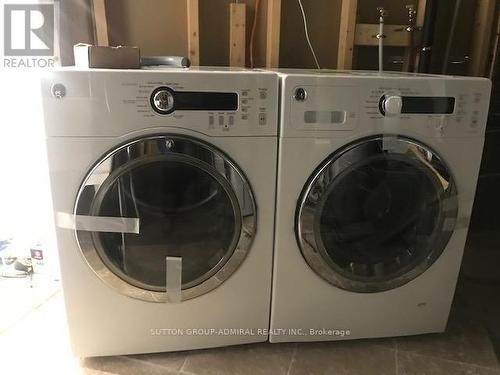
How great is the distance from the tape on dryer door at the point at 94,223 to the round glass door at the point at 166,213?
1cm

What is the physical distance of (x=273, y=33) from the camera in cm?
167

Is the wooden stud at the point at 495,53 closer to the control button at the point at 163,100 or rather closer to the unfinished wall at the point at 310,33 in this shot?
the unfinished wall at the point at 310,33

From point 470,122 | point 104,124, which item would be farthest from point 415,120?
point 104,124

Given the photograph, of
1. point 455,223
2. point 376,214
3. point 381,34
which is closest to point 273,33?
point 381,34

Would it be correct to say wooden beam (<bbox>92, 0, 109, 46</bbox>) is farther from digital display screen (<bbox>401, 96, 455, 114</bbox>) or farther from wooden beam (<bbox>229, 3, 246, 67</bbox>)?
digital display screen (<bbox>401, 96, 455, 114</bbox>)

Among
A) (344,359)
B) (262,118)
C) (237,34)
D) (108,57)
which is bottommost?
(344,359)

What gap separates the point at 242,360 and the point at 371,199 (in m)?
0.65

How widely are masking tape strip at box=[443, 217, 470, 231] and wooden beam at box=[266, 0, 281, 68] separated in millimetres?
923

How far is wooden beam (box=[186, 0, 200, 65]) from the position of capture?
1.62 meters

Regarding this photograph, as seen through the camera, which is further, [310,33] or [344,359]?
[310,33]

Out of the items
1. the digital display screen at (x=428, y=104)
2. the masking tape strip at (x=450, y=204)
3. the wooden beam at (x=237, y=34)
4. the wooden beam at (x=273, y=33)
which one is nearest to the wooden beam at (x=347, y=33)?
the wooden beam at (x=273, y=33)

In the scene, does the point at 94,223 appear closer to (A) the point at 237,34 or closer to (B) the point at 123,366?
(B) the point at 123,366

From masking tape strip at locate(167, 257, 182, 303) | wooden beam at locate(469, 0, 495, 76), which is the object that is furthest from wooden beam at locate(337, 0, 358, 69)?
masking tape strip at locate(167, 257, 182, 303)

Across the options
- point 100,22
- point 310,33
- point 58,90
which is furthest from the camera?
point 310,33
